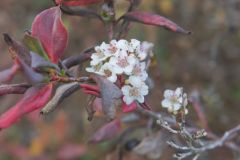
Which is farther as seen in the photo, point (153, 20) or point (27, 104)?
point (153, 20)

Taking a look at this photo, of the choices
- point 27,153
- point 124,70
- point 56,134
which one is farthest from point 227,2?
point 124,70

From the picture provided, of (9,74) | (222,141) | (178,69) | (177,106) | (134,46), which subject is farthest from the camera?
(178,69)

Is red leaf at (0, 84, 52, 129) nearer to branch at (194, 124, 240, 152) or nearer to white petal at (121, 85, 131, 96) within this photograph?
white petal at (121, 85, 131, 96)

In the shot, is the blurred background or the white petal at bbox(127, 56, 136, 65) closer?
the white petal at bbox(127, 56, 136, 65)

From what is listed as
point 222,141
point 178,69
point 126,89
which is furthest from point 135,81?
point 178,69

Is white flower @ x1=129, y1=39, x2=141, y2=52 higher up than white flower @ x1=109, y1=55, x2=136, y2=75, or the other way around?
white flower @ x1=129, y1=39, x2=141, y2=52

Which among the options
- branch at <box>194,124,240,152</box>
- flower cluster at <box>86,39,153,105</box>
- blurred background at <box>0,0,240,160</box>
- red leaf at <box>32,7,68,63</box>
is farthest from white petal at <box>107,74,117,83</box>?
blurred background at <box>0,0,240,160</box>

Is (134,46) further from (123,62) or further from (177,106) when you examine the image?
(177,106)

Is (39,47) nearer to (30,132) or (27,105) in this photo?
(27,105)
